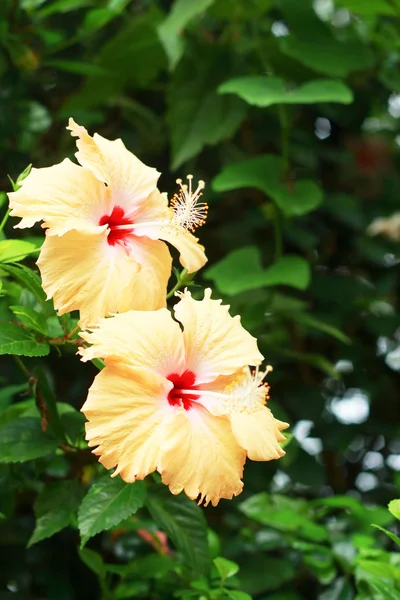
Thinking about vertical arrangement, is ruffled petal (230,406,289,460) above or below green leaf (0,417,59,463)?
above

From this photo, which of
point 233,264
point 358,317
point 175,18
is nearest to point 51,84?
point 175,18

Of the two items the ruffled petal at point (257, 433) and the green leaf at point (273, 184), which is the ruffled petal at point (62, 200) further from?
the green leaf at point (273, 184)

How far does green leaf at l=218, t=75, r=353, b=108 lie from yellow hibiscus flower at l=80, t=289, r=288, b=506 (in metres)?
0.49

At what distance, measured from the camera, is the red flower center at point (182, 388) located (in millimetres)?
605

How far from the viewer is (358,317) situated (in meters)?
1.46

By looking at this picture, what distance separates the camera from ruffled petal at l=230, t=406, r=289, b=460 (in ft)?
1.93

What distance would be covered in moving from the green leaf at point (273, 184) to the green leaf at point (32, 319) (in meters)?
0.49

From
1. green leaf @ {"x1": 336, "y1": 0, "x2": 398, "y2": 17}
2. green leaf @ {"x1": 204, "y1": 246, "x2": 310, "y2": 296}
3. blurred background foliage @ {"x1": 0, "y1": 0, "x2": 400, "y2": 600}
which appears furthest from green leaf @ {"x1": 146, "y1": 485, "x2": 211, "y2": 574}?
green leaf @ {"x1": 336, "y1": 0, "x2": 398, "y2": 17}

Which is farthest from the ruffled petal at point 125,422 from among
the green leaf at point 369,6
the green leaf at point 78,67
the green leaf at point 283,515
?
the green leaf at point 369,6

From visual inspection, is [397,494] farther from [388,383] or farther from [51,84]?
[51,84]

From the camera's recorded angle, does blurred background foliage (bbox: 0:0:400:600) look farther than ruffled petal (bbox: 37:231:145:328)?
Yes

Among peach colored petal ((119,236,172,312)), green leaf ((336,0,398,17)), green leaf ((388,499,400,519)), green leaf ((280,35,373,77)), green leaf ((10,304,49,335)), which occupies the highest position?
peach colored petal ((119,236,172,312))

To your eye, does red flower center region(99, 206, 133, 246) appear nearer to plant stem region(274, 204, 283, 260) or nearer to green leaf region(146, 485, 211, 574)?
green leaf region(146, 485, 211, 574)

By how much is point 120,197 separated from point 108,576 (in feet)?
1.36
